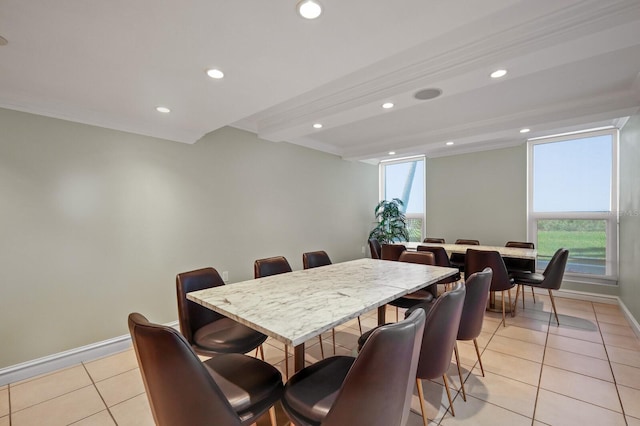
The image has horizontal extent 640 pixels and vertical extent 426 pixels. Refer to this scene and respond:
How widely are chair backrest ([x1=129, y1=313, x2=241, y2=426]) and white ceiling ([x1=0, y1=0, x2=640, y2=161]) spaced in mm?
1503

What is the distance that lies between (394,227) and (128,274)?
4655 mm

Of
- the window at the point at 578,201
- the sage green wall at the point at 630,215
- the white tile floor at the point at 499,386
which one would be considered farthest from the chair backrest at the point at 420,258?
the window at the point at 578,201

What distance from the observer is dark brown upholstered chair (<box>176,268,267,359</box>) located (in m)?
1.78

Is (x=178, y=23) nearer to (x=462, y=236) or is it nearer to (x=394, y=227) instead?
(x=394, y=227)

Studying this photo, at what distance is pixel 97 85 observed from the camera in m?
2.12

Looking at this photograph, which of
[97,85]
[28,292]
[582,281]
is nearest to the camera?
[97,85]

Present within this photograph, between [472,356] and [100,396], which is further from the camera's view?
[472,356]

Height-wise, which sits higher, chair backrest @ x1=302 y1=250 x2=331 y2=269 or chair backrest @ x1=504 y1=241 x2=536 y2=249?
chair backrest @ x1=504 y1=241 x2=536 y2=249

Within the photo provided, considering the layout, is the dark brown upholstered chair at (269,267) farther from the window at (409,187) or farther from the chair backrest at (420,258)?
A: the window at (409,187)

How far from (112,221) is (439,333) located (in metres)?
3.08

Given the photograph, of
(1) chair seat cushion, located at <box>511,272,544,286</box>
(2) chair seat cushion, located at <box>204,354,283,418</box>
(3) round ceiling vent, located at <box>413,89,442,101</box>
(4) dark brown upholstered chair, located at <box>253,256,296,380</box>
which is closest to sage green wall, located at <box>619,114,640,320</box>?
(1) chair seat cushion, located at <box>511,272,544,286</box>

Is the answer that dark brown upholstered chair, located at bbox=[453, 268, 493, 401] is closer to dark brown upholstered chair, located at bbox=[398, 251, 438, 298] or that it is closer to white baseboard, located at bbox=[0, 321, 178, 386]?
dark brown upholstered chair, located at bbox=[398, 251, 438, 298]

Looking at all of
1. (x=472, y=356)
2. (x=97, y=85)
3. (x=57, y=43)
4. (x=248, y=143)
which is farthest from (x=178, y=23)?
(x=472, y=356)

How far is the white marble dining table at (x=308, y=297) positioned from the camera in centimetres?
125
